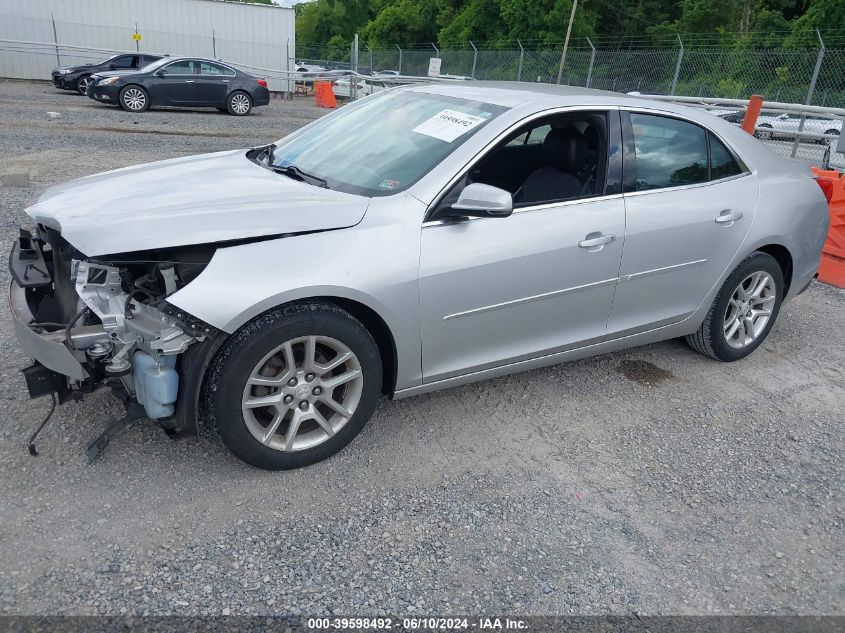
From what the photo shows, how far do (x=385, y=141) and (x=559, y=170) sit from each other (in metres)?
1.00

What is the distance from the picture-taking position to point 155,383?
2619 mm

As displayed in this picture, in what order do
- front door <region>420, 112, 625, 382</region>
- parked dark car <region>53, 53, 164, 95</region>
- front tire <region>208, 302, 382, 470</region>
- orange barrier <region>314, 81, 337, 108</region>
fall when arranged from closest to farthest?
front tire <region>208, 302, 382, 470</region>, front door <region>420, 112, 625, 382</region>, parked dark car <region>53, 53, 164, 95</region>, orange barrier <region>314, 81, 337, 108</region>

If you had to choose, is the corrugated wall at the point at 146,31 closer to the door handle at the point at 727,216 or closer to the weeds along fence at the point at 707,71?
the weeds along fence at the point at 707,71

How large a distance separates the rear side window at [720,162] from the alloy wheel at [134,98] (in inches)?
A: 606

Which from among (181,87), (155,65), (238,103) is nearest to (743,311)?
(181,87)

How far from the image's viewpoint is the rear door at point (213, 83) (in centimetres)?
1672

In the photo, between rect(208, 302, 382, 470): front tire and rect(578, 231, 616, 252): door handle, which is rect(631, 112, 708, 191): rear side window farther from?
rect(208, 302, 382, 470): front tire

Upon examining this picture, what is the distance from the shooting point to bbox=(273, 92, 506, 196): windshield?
3232 millimetres

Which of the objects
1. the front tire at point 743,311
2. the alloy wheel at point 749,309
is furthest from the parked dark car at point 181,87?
the alloy wheel at point 749,309

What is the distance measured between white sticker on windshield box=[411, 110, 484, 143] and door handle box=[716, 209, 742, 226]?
64.0 inches

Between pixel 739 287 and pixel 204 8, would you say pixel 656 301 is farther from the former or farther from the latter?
pixel 204 8

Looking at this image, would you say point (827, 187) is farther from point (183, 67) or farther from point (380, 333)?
point (183, 67)

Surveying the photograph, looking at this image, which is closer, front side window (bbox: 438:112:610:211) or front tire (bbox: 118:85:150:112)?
front side window (bbox: 438:112:610:211)

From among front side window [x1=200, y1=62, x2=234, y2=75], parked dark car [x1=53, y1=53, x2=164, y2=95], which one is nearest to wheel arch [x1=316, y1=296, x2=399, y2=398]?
front side window [x1=200, y1=62, x2=234, y2=75]
